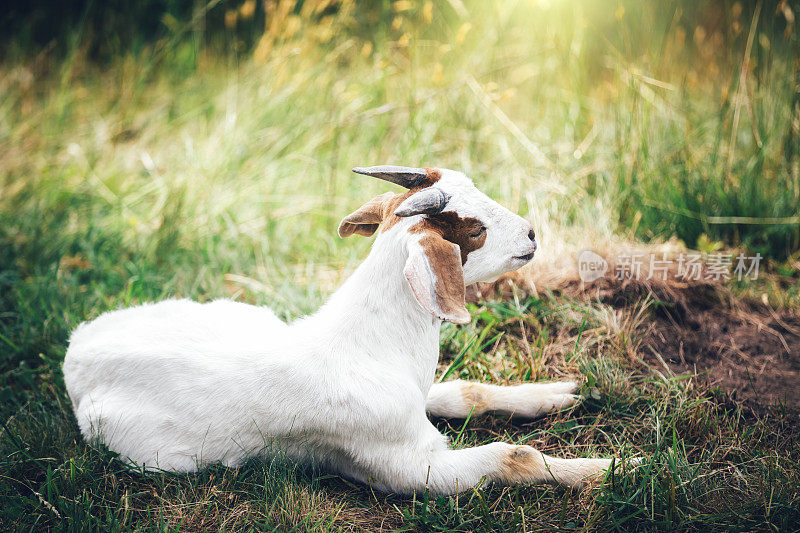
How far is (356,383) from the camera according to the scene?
2098 millimetres

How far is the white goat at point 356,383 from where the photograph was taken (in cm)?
211

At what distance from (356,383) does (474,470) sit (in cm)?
54

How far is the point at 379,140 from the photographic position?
4930 millimetres

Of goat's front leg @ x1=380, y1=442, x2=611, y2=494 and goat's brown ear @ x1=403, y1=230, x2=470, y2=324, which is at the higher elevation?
goat's brown ear @ x1=403, y1=230, x2=470, y2=324

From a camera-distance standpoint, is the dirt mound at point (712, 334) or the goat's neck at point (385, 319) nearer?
the goat's neck at point (385, 319)

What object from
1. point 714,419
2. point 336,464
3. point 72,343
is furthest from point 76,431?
point 714,419

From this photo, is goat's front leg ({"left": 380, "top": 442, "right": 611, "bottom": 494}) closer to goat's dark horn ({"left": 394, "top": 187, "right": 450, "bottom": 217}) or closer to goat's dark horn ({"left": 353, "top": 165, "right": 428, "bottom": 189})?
goat's dark horn ({"left": 394, "top": 187, "right": 450, "bottom": 217})

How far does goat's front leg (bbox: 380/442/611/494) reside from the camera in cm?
213

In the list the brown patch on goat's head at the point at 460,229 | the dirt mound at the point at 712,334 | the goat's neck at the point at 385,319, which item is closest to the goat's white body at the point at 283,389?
the goat's neck at the point at 385,319

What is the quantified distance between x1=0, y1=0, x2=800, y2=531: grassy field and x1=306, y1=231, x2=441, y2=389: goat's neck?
0.52 metres

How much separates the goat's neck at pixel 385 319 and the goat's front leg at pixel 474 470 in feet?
0.97

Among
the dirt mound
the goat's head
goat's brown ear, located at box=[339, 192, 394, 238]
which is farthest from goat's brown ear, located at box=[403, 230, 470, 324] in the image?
the dirt mound

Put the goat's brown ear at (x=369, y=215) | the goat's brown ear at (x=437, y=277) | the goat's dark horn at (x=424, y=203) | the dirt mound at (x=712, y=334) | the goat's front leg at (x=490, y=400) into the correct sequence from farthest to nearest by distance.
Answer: the dirt mound at (x=712, y=334) → the goat's front leg at (x=490, y=400) → the goat's brown ear at (x=369, y=215) → the goat's dark horn at (x=424, y=203) → the goat's brown ear at (x=437, y=277)

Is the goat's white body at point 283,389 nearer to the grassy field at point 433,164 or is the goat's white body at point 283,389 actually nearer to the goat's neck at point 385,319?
the goat's neck at point 385,319
